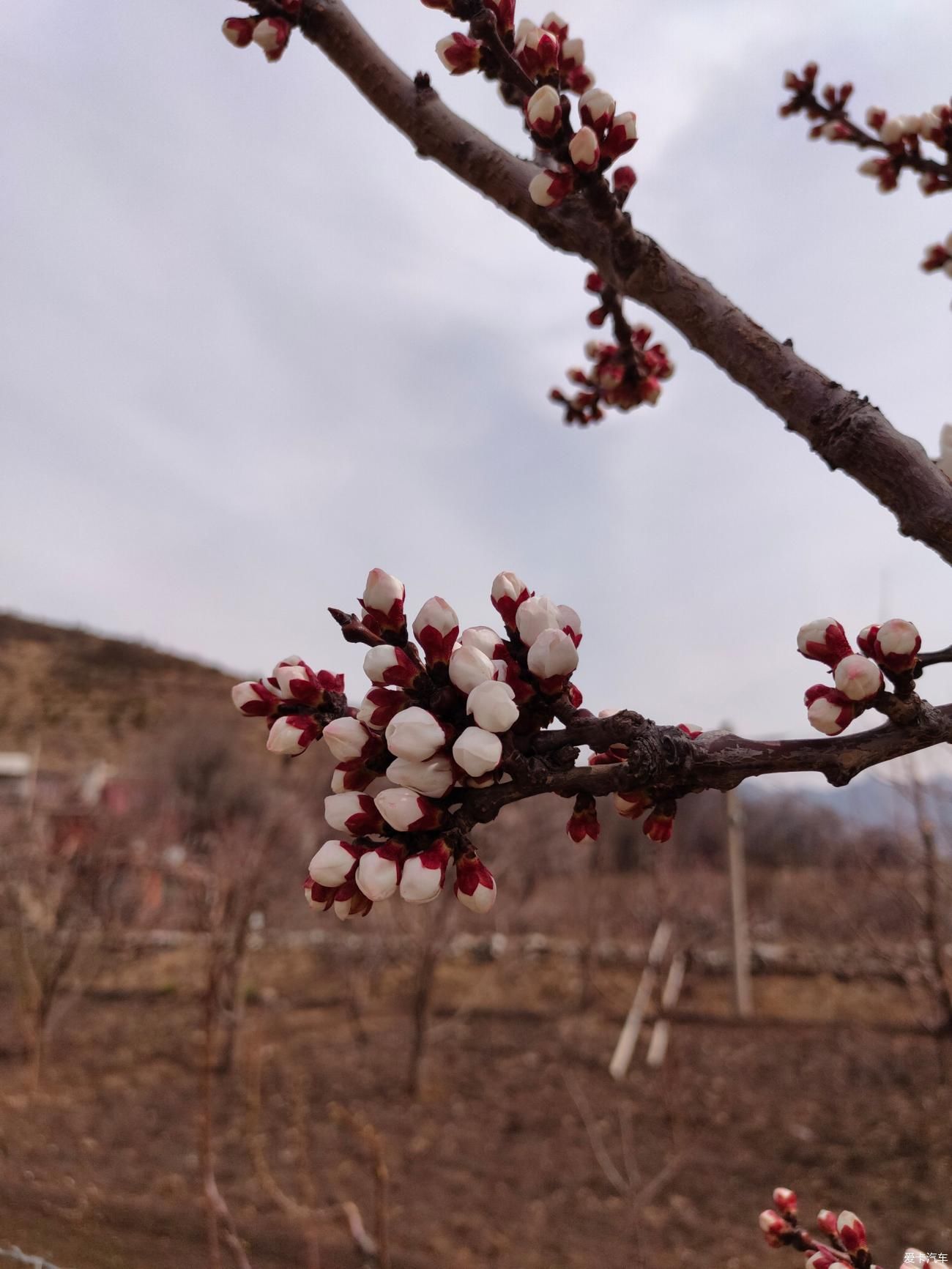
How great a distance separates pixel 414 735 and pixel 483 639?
0.14m

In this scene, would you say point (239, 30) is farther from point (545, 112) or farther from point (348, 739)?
point (348, 739)

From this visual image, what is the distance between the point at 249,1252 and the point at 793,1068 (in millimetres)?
5232

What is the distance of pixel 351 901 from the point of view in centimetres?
90

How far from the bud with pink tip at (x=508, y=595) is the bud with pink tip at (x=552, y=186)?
1.85 feet

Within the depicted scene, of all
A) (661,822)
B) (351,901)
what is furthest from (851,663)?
(351,901)

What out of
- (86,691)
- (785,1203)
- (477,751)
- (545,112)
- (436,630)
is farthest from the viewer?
(86,691)

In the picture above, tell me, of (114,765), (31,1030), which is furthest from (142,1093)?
(114,765)

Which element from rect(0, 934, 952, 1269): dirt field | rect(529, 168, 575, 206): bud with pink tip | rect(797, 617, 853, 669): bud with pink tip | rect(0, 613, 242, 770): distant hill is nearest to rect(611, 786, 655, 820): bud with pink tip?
rect(797, 617, 853, 669): bud with pink tip

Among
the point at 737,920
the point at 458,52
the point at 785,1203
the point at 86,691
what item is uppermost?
the point at 86,691

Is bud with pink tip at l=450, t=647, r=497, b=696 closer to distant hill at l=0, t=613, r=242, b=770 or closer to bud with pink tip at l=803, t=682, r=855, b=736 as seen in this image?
bud with pink tip at l=803, t=682, r=855, b=736

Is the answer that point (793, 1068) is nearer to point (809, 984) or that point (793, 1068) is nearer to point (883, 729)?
point (809, 984)

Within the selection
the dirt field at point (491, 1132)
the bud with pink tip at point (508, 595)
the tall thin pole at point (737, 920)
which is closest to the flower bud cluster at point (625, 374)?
the bud with pink tip at point (508, 595)

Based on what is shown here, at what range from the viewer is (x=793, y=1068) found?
7.30 meters

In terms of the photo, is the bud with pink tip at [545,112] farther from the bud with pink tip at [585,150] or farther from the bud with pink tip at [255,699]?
the bud with pink tip at [255,699]
